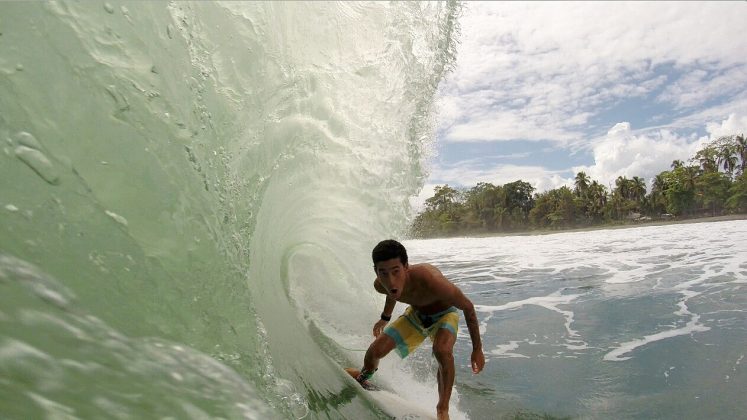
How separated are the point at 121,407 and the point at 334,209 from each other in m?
4.92

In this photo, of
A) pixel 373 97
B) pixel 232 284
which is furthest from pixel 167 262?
pixel 373 97

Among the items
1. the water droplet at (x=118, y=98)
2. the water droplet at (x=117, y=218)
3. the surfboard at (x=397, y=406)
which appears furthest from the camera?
the surfboard at (x=397, y=406)

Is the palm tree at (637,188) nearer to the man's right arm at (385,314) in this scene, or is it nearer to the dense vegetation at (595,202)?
the dense vegetation at (595,202)

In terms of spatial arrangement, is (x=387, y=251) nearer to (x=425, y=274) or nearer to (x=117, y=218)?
(x=425, y=274)

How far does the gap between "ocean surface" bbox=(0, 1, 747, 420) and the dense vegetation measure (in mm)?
46972

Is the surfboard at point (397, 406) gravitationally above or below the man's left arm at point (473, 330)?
below

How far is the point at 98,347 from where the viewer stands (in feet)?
5.74

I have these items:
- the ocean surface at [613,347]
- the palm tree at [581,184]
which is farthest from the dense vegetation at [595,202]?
the ocean surface at [613,347]

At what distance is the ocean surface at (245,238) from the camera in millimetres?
1846

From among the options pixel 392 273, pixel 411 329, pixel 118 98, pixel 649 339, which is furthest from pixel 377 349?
pixel 649 339

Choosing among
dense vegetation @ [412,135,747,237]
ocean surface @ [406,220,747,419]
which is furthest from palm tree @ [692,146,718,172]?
ocean surface @ [406,220,747,419]

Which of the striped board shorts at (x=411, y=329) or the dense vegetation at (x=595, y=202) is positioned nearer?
the striped board shorts at (x=411, y=329)

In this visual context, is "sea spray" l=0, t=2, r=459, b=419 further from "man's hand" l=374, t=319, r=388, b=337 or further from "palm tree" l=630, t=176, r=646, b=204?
"palm tree" l=630, t=176, r=646, b=204

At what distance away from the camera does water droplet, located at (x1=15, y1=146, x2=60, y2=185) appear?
6.24 feet
